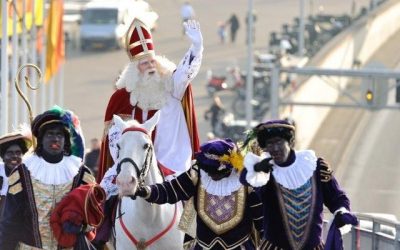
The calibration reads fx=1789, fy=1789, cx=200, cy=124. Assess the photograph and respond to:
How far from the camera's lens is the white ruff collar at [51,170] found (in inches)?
522

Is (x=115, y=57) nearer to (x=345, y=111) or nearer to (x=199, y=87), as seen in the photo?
(x=199, y=87)

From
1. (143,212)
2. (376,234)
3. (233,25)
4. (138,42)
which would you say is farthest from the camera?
(233,25)

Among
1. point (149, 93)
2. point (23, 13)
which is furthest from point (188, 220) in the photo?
point (23, 13)

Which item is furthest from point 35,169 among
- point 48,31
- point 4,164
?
point 48,31

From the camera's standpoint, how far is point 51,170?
13281 mm

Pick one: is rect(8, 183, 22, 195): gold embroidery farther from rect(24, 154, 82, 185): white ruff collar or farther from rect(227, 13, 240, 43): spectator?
rect(227, 13, 240, 43): spectator

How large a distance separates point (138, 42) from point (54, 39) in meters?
15.4

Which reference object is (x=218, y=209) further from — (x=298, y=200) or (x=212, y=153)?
(x=298, y=200)

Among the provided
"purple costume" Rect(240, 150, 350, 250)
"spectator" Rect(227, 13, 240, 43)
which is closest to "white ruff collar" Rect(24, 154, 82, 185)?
"purple costume" Rect(240, 150, 350, 250)

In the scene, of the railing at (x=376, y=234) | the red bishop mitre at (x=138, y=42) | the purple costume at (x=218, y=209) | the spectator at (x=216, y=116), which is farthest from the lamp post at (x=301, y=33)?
the purple costume at (x=218, y=209)

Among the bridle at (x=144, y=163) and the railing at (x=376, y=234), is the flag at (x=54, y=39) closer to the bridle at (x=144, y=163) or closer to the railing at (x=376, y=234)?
the railing at (x=376, y=234)

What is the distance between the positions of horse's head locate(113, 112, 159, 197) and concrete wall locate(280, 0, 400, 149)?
1080 inches

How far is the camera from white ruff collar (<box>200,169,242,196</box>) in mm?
13516

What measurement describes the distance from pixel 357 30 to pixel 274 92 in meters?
19.0
